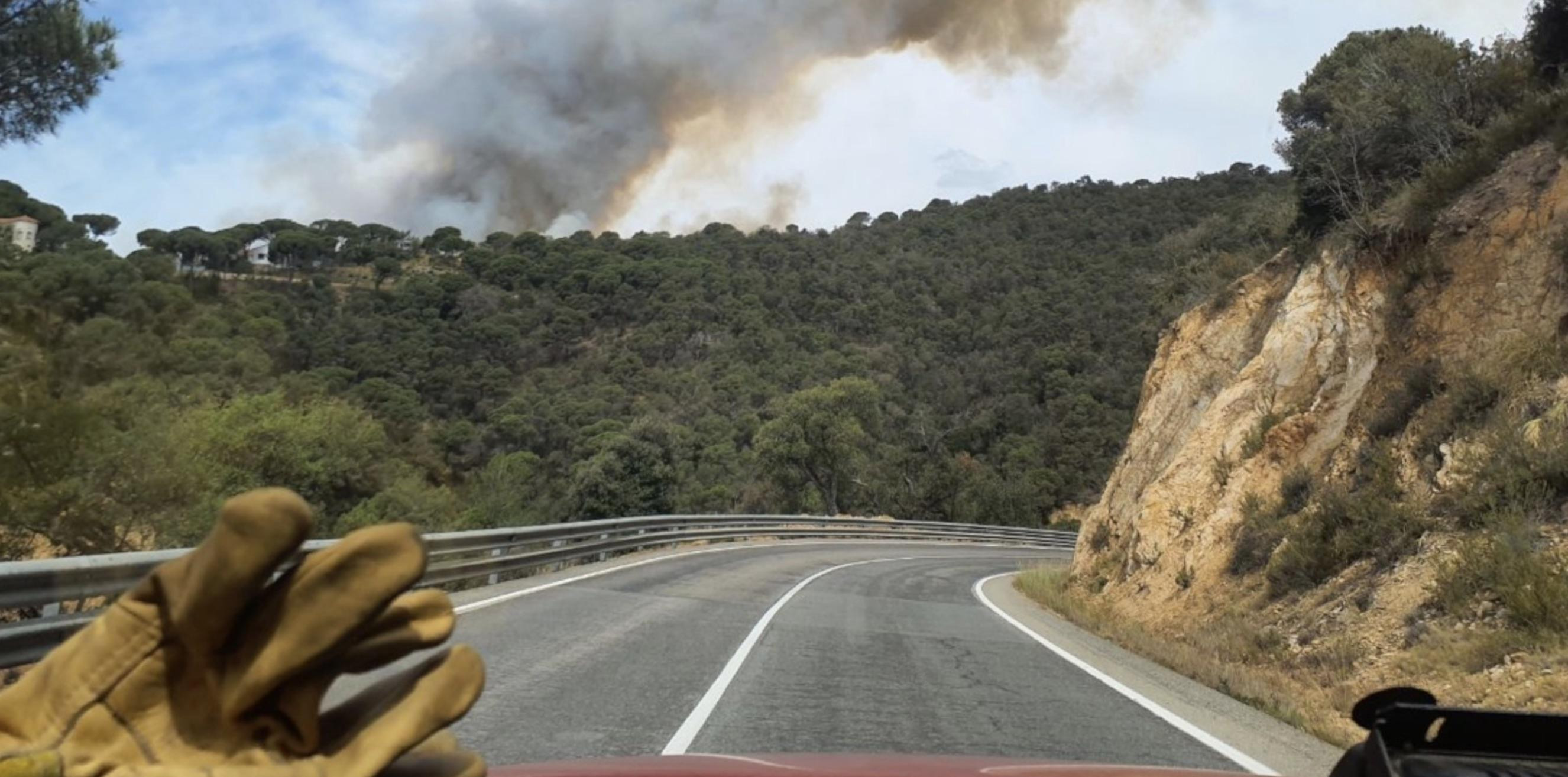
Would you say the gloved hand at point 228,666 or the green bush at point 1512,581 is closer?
the gloved hand at point 228,666

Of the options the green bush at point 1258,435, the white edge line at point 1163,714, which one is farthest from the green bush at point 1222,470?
the white edge line at point 1163,714

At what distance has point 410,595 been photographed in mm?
1669

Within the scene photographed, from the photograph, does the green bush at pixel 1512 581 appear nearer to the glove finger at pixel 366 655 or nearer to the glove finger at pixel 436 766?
the glove finger at pixel 436 766

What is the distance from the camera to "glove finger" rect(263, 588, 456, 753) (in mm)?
1570

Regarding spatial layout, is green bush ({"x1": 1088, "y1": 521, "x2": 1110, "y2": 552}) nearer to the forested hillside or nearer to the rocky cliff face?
the rocky cliff face

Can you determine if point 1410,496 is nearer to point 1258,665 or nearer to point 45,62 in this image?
point 1258,665

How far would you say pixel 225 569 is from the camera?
1.45 metres

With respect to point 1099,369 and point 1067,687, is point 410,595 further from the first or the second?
point 1099,369

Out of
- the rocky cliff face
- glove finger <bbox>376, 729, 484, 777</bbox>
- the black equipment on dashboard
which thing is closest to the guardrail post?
the rocky cliff face

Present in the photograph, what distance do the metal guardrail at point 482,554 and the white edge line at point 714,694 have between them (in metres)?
1.79

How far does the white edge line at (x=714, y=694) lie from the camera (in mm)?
6070

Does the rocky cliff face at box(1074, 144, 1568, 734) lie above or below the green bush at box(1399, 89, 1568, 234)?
below

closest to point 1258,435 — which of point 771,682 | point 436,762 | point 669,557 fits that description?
point 669,557

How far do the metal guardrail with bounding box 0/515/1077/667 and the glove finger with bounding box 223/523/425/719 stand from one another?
458 mm
